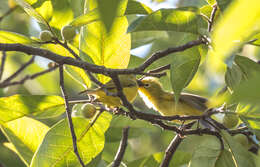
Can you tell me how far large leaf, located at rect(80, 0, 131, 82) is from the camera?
1.90m

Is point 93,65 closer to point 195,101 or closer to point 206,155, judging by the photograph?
point 206,155

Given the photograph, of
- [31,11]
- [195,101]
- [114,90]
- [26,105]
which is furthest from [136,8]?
[195,101]

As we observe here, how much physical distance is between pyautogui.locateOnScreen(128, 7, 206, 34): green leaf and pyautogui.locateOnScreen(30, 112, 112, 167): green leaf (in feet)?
2.93

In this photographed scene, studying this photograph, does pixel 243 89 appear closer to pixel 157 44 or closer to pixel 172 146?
pixel 172 146

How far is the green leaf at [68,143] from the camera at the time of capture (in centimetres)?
198

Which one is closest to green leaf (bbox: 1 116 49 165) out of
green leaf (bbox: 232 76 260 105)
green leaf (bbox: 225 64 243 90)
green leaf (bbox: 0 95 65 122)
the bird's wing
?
green leaf (bbox: 0 95 65 122)

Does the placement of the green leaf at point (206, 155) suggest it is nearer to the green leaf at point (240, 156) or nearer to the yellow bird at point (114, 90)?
the green leaf at point (240, 156)

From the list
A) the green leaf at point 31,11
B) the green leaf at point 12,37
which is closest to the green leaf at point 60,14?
the green leaf at point 31,11

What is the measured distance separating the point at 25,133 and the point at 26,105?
38 cm

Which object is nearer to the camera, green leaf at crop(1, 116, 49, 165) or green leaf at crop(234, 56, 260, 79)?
green leaf at crop(234, 56, 260, 79)

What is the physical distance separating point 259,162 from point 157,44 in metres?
3.12

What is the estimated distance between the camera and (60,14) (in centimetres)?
218

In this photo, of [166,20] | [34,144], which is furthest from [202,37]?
[34,144]

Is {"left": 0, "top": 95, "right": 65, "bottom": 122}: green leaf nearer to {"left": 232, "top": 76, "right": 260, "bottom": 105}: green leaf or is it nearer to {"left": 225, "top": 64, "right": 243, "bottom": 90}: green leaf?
{"left": 225, "top": 64, "right": 243, "bottom": 90}: green leaf
